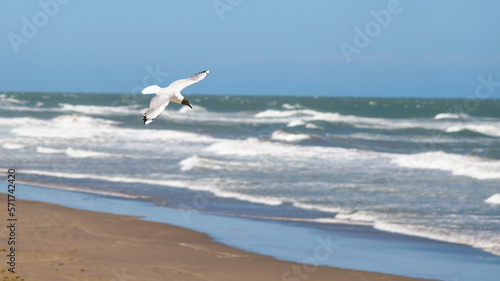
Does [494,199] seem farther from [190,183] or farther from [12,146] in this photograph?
[12,146]

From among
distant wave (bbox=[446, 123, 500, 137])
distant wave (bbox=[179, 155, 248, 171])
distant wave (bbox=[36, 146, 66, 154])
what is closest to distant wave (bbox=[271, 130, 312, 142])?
distant wave (bbox=[446, 123, 500, 137])

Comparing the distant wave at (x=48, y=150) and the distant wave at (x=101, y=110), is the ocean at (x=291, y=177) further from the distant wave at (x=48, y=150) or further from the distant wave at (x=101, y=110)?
the distant wave at (x=101, y=110)

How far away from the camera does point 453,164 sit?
61.8 feet

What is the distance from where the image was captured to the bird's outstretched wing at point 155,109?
383 centimetres

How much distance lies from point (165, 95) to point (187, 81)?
1.67 feet

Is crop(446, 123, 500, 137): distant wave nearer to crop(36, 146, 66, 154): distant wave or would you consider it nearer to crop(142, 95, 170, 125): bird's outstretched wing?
crop(36, 146, 66, 154): distant wave

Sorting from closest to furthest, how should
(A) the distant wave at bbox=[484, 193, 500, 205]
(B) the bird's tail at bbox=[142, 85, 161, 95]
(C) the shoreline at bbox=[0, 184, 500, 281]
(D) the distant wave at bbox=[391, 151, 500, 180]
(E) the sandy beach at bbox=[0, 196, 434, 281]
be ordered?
(B) the bird's tail at bbox=[142, 85, 161, 95] < (E) the sandy beach at bbox=[0, 196, 434, 281] < (C) the shoreline at bbox=[0, 184, 500, 281] < (A) the distant wave at bbox=[484, 193, 500, 205] < (D) the distant wave at bbox=[391, 151, 500, 180]

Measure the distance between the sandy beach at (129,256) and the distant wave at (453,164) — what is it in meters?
9.89

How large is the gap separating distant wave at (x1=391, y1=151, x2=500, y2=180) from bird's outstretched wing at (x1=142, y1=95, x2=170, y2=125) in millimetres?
13804

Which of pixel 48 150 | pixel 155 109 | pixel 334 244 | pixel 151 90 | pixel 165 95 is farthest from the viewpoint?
pixel 48 150

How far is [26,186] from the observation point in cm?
1441

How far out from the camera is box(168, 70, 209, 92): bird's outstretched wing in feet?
15.3

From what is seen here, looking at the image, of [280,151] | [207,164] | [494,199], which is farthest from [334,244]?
[280,151]

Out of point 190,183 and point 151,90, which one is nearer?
point 151,90
